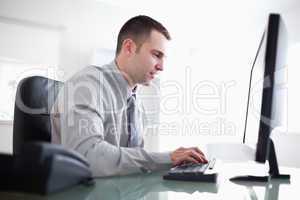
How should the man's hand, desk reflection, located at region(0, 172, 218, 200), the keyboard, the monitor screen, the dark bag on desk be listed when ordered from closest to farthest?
the dark bag on desk → desk reflection, located at region(0, 172, 218, 200) → the monitor screen → the keyboard → the man's hand

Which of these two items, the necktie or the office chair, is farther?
the necktie

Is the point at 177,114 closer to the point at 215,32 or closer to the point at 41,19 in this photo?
the point at 215,32

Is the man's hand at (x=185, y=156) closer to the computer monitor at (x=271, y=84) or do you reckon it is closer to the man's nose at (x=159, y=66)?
the computer monitor at (x=271, y=84)

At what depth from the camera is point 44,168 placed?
0.61 ft

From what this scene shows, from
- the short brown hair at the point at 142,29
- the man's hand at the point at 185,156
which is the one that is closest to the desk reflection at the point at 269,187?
the man's hand at the point at 185,156

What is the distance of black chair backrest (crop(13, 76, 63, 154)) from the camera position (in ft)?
3.52

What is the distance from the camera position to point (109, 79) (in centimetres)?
106

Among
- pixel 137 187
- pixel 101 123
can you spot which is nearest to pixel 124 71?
pixel 101 123

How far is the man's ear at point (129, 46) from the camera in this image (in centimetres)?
112

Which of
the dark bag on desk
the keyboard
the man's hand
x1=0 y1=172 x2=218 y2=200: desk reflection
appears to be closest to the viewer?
the dark bag on desk

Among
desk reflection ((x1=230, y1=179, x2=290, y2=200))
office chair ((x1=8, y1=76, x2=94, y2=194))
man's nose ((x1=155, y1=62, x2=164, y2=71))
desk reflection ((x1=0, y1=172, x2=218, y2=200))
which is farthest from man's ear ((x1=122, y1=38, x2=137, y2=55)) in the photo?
office chair ((x1=8, y1=76, x2=94, y2=194))

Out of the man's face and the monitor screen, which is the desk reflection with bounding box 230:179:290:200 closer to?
the monitor screen

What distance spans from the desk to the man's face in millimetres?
424

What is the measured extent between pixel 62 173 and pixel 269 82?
0.58 meters
